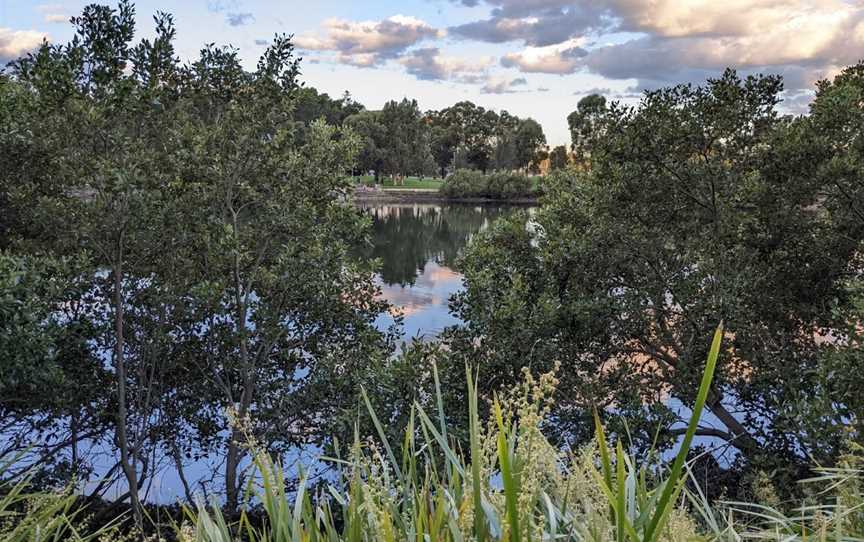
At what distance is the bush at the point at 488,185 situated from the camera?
63844 mm

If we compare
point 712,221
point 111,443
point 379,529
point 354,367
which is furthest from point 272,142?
point 379,529

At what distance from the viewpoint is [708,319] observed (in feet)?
26.3

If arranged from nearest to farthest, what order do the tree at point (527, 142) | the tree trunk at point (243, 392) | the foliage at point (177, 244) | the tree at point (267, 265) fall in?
the foliage at point (177, 244)
the tree at point (267, 265)
the tree trunk at point (243, 392)
the tree at point (527, 142)

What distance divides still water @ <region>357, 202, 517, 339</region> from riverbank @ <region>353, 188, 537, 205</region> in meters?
5.80

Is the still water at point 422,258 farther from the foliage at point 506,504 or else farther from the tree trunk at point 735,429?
the foliage at point 506,504

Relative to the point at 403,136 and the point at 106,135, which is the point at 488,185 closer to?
the point at 403,136

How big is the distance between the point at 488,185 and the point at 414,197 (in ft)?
25.9

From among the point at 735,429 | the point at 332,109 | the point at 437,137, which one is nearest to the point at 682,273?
the point at 735,429

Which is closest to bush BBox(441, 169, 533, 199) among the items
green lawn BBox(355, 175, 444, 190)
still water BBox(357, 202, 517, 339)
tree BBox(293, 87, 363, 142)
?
still water BBox(357, 202, 517, 339)

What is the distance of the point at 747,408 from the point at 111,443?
834 centimetres

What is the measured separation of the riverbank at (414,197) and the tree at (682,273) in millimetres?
55088

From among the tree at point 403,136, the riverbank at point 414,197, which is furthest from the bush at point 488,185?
the tree at point 403,136

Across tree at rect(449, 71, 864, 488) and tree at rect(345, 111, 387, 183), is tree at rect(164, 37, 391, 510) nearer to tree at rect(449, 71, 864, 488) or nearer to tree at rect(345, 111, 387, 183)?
tree at rect(449, 71, 864, 488)

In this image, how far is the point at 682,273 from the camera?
8.55 meters
